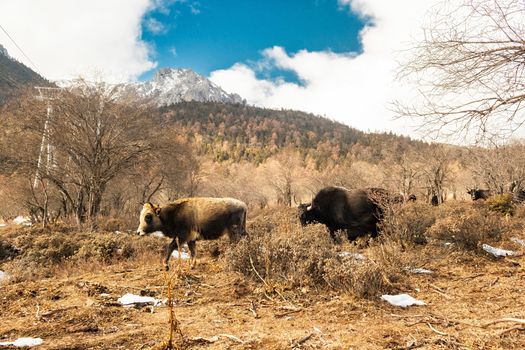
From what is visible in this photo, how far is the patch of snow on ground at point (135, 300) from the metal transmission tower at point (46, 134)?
1785 cm

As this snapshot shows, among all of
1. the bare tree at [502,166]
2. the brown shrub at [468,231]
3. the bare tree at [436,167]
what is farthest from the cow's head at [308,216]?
the bare tree at [436,167]

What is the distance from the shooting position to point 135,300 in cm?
559

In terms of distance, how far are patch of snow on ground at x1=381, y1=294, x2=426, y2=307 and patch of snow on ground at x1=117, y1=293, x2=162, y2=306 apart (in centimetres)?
370

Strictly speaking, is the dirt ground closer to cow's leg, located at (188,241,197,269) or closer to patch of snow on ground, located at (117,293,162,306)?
patch of snow on ground, located at (117,293,162,306)

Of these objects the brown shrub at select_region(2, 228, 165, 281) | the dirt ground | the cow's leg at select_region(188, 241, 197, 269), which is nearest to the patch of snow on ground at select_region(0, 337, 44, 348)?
the dirt ground

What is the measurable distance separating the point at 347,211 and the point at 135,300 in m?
8.16

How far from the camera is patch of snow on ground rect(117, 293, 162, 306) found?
548 cm

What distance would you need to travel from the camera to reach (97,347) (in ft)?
12.3

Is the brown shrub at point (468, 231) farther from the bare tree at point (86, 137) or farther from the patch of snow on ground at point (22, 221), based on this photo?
the patch of snow on ground at point (22, 221)

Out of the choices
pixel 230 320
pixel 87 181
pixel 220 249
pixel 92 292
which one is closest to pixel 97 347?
pixel 230 320

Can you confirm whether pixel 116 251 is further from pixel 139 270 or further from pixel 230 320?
pixel 230 320

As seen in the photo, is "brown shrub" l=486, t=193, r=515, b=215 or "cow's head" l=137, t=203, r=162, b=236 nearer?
"cow's head" l=137, t=203, r=162, b=236

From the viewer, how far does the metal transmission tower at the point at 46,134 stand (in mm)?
19781

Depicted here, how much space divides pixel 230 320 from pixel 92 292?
2.88 metres
